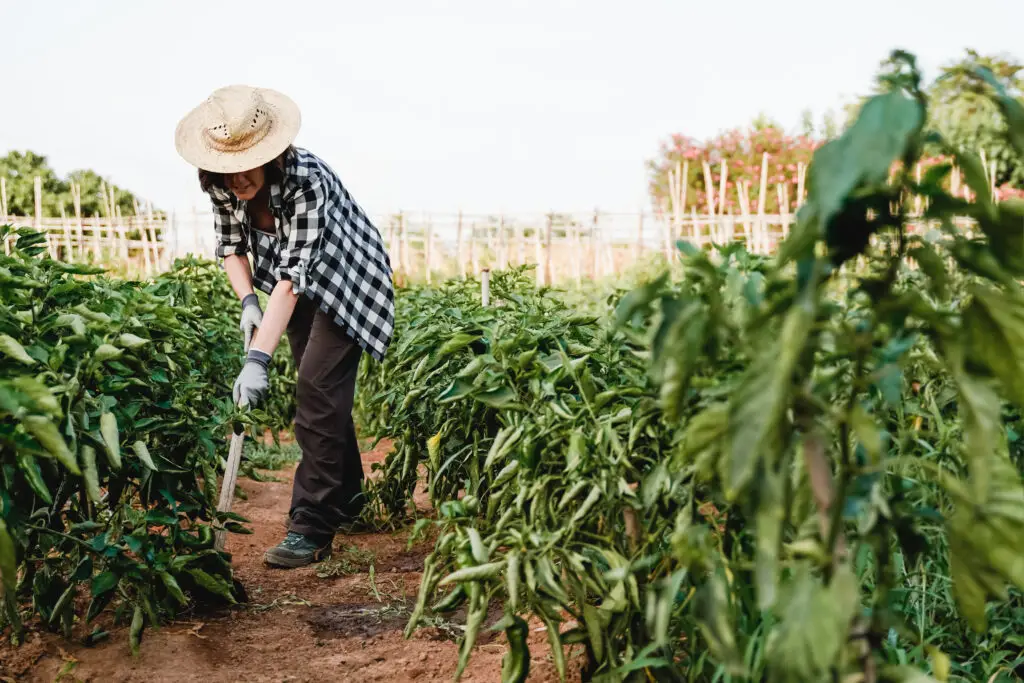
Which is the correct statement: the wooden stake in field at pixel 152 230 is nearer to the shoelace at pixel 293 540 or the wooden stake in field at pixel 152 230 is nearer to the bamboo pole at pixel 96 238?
the bamboo pole at pixel 96 238

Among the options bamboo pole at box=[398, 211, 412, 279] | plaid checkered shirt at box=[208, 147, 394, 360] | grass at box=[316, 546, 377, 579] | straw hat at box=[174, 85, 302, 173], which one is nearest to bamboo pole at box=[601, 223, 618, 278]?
bamboo pole at box=[398, 211, 412, 279]

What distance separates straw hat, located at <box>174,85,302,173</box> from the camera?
341 cm

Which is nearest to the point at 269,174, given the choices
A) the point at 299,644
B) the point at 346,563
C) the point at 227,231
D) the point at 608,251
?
the point at 227,231

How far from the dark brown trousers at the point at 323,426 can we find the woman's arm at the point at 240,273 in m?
0.29

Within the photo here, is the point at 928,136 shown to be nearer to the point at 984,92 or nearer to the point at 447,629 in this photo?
the point at 984,92

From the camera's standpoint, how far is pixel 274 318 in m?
3.50

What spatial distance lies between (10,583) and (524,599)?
1114 mm

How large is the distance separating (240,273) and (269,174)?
523 mm

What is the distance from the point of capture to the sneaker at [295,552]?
366 centimetres

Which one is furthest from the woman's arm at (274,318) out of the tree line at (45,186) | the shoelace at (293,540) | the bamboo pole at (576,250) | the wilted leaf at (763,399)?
the tree line at (45,186)

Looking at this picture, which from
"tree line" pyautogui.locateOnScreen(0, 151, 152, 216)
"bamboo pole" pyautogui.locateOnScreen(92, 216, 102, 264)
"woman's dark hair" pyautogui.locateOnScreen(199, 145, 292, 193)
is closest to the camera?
"woman's dark hair" pyautogui.locateOnScreen(199, 145, 292, 193)

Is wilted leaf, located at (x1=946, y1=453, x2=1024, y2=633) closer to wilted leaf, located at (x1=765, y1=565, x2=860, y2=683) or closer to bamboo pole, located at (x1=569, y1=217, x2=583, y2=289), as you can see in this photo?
wilted leaf, located at (x1=765, y1=565, x2=860, y2=683)

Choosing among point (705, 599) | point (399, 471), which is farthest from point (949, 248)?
point (399, 471)

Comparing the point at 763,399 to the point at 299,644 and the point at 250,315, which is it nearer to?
the point at 299,644
